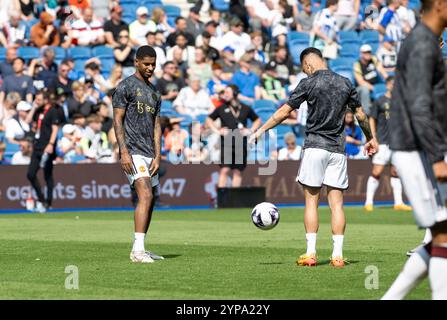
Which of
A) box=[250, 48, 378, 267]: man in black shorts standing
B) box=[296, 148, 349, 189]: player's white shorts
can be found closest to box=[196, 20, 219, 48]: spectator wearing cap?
box=[250, 48, 378, 267]: man in black shorts standing

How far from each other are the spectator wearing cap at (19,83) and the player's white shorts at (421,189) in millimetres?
21344

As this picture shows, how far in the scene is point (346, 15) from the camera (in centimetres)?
3359

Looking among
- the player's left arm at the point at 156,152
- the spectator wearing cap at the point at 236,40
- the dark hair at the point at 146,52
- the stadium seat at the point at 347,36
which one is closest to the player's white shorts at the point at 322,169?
the player's left arm at the point at 156,152

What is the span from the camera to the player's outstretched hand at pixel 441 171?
7926mm

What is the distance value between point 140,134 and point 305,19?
65.3ft

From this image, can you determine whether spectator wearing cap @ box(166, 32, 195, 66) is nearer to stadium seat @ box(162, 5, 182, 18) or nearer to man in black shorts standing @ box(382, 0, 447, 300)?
stadium seat @ box(162, 5, 182, 18)

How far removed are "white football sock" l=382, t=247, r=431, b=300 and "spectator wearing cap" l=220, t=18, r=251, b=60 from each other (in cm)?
2353

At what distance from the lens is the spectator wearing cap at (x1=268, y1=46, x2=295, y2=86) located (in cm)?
3131

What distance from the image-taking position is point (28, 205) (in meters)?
26.7

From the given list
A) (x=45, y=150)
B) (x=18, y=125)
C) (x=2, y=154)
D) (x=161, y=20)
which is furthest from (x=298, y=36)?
(x=2, y=154)

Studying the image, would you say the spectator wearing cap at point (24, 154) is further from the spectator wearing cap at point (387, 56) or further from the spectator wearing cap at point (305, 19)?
the spectator wearing cap at point (387, 56)

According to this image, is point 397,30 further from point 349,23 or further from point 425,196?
point 425,196
